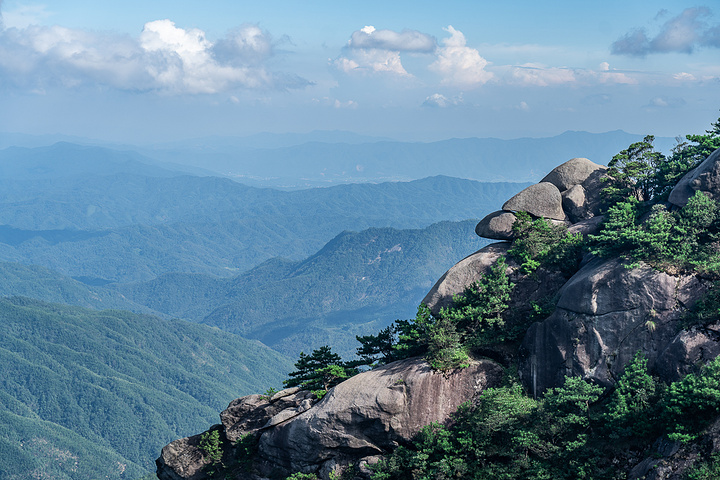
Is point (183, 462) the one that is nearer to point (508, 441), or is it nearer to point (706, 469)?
point (508, 441)

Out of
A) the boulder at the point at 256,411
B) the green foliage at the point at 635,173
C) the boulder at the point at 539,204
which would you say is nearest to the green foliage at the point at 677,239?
the green foliage at the point at 635,173

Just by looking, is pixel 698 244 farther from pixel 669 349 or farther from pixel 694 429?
pixel 694 429

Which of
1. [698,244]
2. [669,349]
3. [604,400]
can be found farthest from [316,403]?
[698,244]

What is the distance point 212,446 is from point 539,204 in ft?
103

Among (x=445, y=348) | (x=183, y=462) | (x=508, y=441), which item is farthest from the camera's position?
(x=183, y=462)

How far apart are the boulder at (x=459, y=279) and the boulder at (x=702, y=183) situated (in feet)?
39.4

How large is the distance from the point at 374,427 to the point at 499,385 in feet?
27.6

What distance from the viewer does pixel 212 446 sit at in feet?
137

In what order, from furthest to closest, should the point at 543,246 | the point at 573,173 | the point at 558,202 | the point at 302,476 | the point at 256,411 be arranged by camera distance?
the point at 573,173 → the point at 558,202 → the point at 256,411 → the point at 543,246 → the point at 302,476

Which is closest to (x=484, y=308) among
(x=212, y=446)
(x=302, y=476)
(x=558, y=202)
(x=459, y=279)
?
(x=459, y=279)

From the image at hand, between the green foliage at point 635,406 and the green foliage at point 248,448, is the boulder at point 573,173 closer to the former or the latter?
the green foliage at point 635,406

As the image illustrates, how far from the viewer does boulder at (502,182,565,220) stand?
4353 centimetres

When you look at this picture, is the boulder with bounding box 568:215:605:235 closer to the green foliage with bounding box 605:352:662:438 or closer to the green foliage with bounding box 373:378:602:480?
the green foliage with bounding box 605:352:662:438

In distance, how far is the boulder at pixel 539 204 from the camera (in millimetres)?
43531
